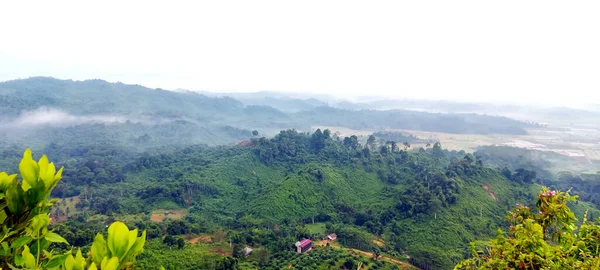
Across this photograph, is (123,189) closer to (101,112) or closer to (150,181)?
(150,181)

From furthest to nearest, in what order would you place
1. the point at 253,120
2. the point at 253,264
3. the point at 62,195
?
1. the point at 253,120
2. the point at 62,195
3. the point at 253,264

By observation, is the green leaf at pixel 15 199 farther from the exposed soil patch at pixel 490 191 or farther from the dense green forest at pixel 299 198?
the exposed soil patch at pixel 490 191

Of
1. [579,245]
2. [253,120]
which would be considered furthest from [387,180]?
[253,120]

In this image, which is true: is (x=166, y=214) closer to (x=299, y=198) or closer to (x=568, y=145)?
(x=299, y=198)

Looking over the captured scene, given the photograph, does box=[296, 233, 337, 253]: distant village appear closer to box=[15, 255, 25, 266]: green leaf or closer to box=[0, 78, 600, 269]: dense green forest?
box=[0, 78, 600, 269]: dense green forest

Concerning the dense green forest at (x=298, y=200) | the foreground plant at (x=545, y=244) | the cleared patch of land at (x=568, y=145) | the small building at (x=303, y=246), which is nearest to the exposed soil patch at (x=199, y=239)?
the dense green forest at (x=298, y=200)

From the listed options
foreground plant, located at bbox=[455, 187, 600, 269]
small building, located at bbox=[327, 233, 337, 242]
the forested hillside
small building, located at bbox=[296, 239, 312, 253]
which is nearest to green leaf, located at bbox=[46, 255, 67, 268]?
foreground plant, located at bbox=[455, 187, 600, 269]
